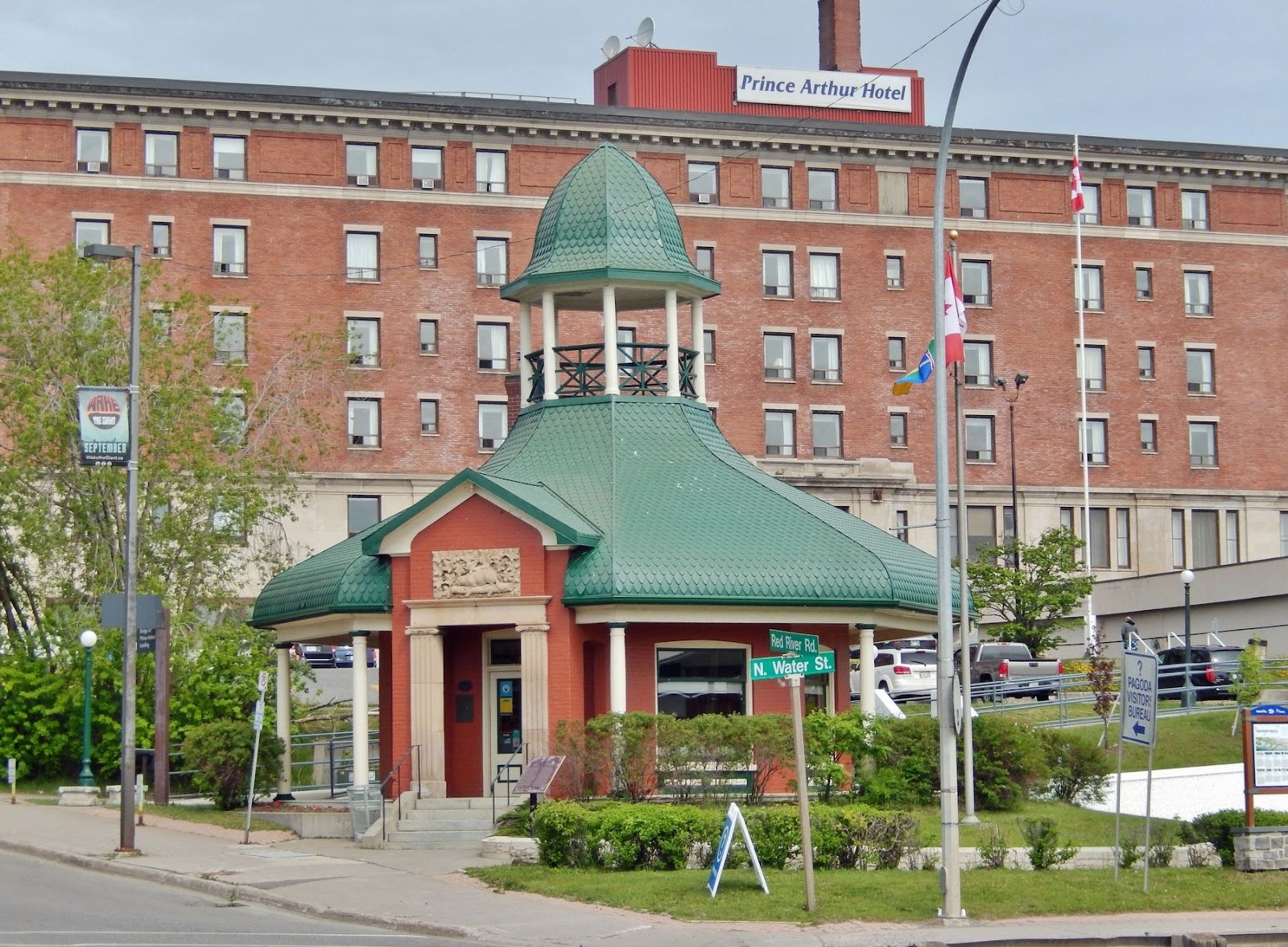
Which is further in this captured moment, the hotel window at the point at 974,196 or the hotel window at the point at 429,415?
the hotel window at the point at 974,196

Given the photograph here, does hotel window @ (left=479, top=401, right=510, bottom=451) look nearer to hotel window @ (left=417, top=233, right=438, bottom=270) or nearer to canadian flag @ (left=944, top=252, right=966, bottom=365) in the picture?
hotel window @ (left=417, top=233, right=438, bottom=270)

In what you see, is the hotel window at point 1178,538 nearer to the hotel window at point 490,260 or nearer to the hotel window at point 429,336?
the hotel window at point 490,260

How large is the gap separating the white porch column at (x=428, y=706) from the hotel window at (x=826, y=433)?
48.0m

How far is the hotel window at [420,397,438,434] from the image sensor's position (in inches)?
2958

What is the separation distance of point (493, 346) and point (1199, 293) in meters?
29.9

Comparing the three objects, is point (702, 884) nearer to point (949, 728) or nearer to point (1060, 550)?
point (949, 728)

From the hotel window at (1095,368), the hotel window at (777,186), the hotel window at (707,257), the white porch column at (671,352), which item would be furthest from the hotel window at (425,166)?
the white porch column at (671,352)

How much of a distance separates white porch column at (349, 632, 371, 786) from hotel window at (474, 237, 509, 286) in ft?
141

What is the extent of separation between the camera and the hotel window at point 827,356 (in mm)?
79375

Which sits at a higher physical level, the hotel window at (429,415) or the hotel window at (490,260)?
the hotel window at (490,260)

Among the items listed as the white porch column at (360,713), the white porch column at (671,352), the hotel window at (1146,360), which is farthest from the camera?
the hotel window at (1146,360)

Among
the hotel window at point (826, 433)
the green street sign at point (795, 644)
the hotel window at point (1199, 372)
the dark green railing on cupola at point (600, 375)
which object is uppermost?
the hotel window at point (1199, 372)

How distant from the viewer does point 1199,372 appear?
83.9 m

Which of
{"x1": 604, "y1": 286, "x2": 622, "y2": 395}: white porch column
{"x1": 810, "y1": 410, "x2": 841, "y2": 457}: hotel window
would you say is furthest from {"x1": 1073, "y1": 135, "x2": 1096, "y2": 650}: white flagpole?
Result: {"x1": 604, "y1": 286, "x2": 622, "y2": 395}: white porch column
